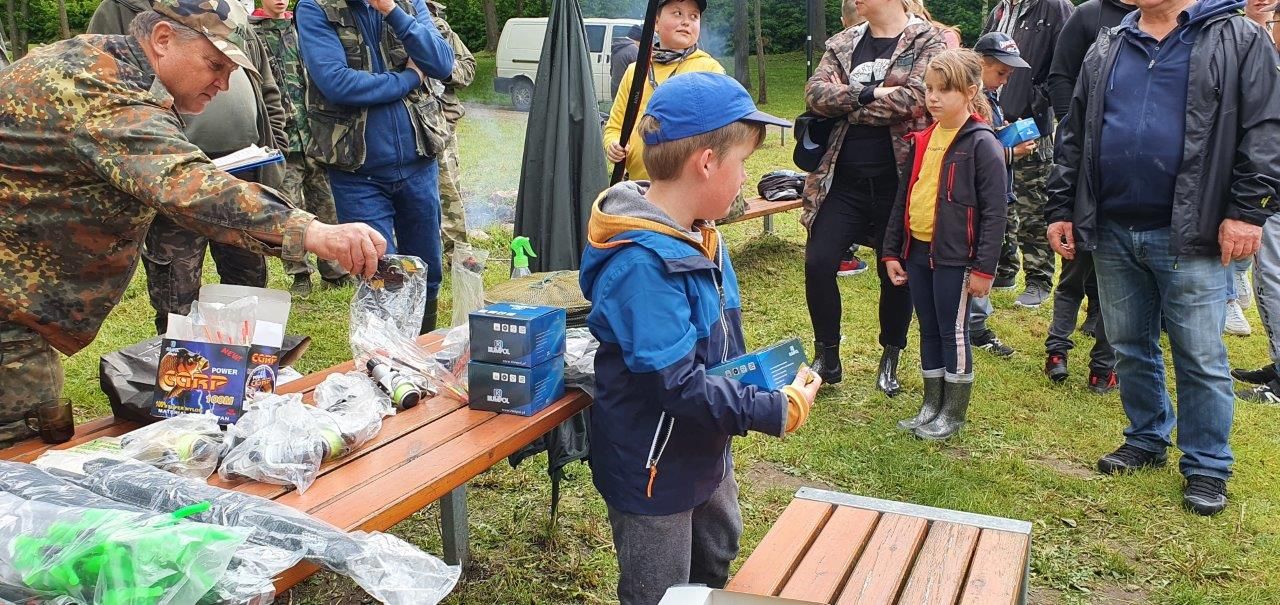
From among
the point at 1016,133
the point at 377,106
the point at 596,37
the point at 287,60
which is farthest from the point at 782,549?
the point at 596,37

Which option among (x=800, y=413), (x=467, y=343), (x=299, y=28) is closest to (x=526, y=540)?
(x=467, y=343)

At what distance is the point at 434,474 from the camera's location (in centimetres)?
216

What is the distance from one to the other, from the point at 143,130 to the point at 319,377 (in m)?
0.90

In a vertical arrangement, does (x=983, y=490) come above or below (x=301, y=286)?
below

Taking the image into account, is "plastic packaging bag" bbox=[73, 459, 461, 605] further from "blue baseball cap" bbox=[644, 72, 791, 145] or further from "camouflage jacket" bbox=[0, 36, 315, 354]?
"blue baseball cap" bbox=[644, 72, 791, 145]

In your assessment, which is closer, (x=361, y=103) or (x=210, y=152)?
(x=361, y=103)

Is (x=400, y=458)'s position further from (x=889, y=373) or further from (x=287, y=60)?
(x=287, y=60)

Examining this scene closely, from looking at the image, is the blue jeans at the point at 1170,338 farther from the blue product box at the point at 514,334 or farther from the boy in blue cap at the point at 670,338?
the blue product box at the point at 514,334

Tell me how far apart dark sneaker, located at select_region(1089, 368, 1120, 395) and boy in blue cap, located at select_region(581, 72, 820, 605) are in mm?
3465

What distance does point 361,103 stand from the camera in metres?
4.44

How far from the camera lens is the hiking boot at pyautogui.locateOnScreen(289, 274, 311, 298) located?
6.64 meters

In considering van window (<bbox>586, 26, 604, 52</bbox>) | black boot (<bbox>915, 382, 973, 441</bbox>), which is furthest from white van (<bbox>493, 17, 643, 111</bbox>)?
black boot (<bbox>915, 382, 973, 441</bbox>)

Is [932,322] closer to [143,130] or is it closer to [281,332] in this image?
[281,332]

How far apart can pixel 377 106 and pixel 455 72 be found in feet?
→ 4.12
